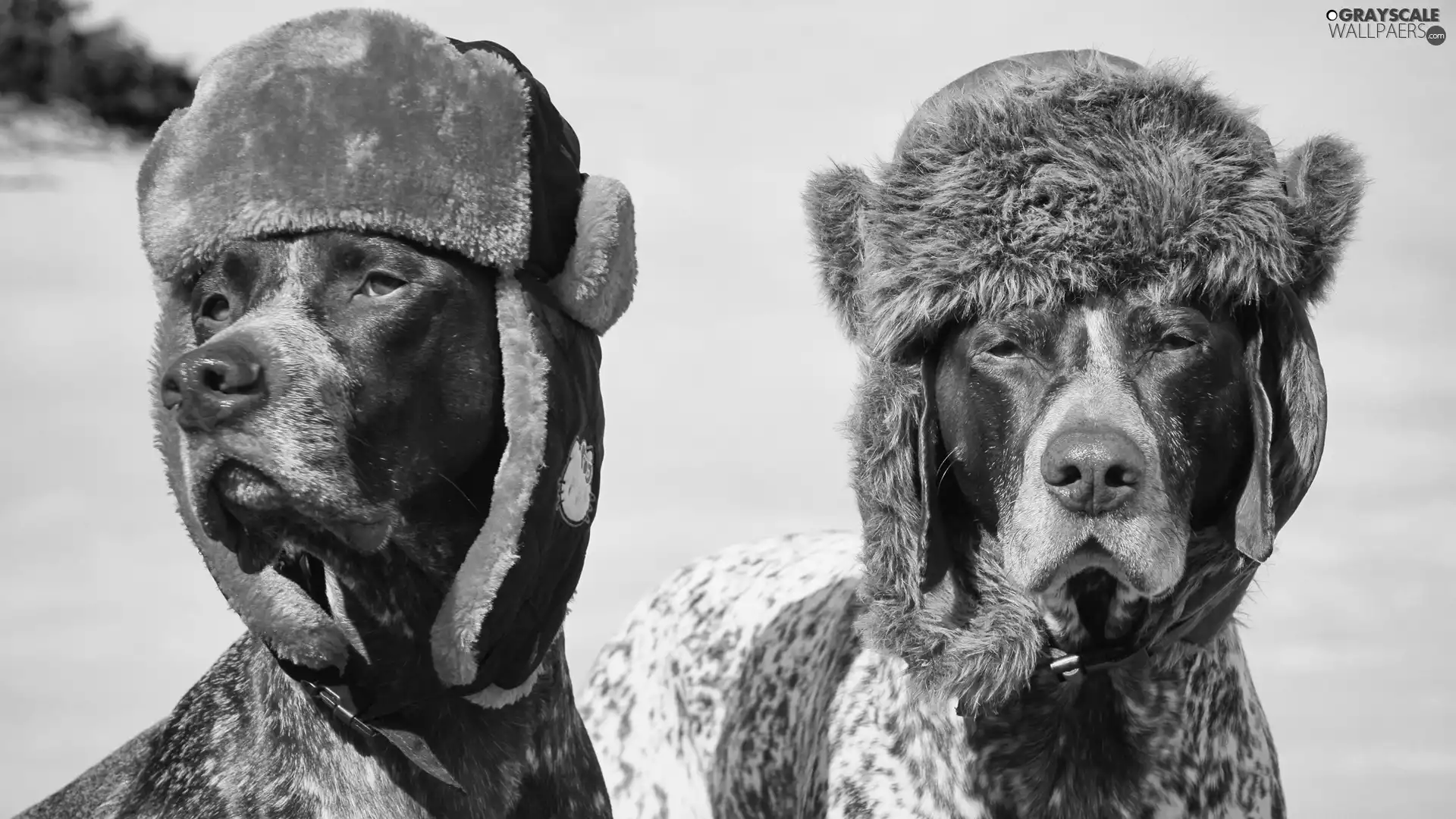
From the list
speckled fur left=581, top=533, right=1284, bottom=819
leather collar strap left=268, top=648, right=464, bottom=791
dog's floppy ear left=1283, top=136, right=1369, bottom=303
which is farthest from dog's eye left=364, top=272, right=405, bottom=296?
dog's floppy ear left=1283, top=136, right=1369, bottom=303

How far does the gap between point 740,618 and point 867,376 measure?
159 cm

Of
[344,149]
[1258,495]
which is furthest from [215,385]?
[1258,495]

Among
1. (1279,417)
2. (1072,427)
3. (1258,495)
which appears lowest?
(1258,495)

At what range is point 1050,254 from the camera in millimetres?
4648

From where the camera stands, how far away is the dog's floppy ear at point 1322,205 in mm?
4789

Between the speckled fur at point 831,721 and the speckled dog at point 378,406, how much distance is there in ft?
3.03

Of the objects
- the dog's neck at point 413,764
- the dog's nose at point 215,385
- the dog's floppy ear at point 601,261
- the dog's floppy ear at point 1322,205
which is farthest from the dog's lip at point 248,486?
the dog's floppy ear at point 1322,205

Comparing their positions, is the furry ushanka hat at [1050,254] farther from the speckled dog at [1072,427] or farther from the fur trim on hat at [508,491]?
the fur trim on hat at [508,491]

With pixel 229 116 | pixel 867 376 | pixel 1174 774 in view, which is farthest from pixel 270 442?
pixel 1174 774

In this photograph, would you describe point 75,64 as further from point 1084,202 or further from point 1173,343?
point 1173,343

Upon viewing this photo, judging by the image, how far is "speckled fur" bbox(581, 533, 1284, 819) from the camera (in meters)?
4.82

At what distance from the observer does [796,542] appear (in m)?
6.88

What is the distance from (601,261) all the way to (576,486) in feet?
1.74

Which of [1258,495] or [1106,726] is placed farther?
[1106,726]
